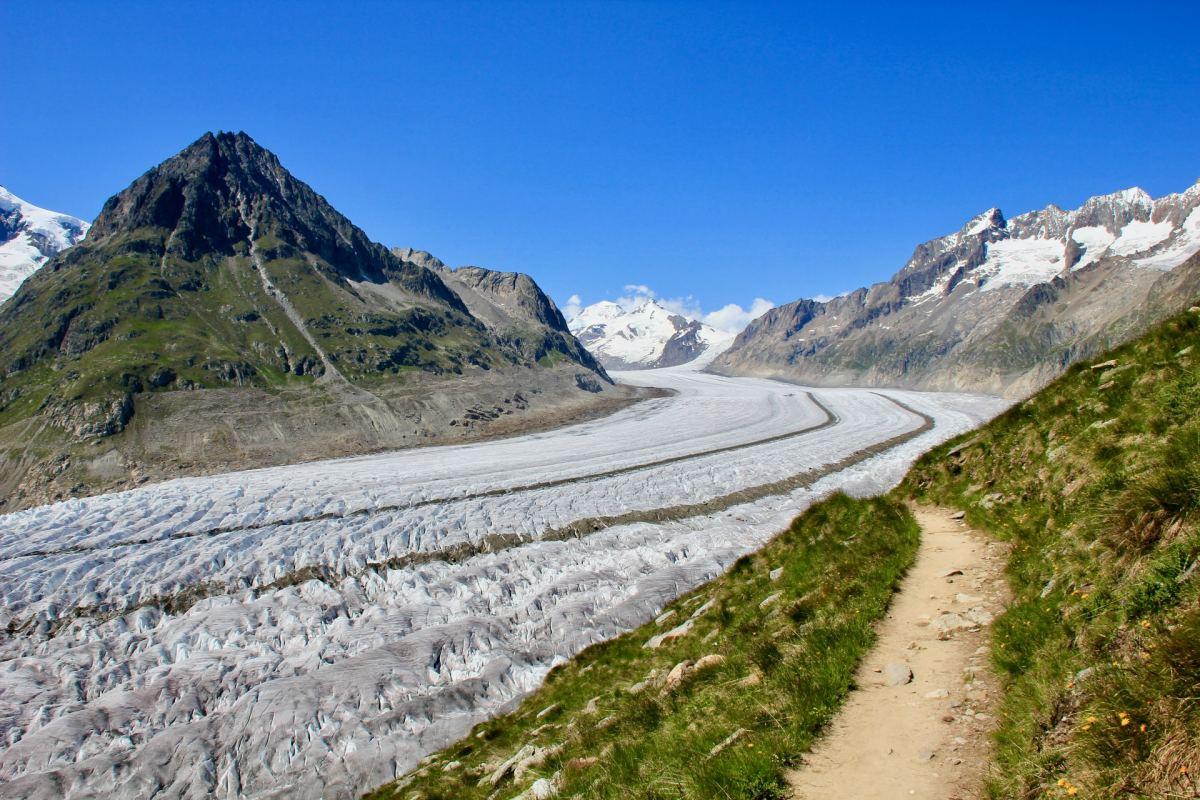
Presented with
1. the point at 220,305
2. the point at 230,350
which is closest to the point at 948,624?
the point at 230,350

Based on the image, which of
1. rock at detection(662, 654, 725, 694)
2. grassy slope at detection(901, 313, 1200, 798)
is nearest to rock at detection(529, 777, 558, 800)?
rock at detection(662, 654, 725, 694)

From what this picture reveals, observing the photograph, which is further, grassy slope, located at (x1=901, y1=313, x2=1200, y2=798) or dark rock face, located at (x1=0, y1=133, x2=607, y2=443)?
dark rock face, located at (x1=0, y1=133, x2=607, y2=443)

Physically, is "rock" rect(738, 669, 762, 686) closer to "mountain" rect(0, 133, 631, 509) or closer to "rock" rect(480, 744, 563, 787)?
"rock" rect(480, 744, 563, 787)

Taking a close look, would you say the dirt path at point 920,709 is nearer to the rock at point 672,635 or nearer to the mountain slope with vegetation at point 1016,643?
the mountain slope with vegetation at point 1016,643

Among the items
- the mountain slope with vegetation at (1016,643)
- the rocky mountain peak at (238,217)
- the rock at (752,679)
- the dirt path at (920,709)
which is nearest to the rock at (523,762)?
the mountain slope with vegetation at (1016,643)

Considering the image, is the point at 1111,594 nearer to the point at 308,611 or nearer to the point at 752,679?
the point at 752,679

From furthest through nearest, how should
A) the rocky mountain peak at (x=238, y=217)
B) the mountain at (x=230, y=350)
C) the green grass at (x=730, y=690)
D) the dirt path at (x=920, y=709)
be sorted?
the rocky mountain peak at (x=238, y=217) < the mountain at (x=230, y=350) < the green grass at (x=730, y=690) < the dirt path at (x=920, y=709)
